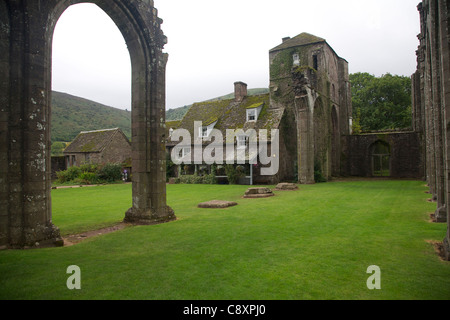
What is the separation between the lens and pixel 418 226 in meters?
7.88

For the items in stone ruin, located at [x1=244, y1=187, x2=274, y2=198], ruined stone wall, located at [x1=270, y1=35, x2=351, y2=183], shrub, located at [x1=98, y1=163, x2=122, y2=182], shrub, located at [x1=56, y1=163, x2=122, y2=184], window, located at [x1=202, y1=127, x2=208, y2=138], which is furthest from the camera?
window, located at [x1=202, y1=127, x2=208, y2=138]

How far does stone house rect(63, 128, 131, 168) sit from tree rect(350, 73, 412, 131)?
113ft

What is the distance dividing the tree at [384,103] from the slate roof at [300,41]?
20.9 meters

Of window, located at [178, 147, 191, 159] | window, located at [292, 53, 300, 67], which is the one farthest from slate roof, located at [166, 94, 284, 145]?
window, located at [292, 53, 300, 67]

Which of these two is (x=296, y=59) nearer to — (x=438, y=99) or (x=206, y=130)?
(x=206, y=130)

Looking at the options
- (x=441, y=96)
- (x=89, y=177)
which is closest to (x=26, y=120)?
(x=441, y=96)

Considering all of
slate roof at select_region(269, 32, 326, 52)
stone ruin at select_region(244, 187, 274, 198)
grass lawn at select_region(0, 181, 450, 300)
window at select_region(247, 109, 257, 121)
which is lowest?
grass lawn at select_region(0, 181, 450, 300)

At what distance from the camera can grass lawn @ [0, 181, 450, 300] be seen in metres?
3.91

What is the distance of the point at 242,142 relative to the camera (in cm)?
2697

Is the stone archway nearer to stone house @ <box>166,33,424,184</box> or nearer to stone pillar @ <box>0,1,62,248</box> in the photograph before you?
stone pillar @ <box>0,1,62,248</box>

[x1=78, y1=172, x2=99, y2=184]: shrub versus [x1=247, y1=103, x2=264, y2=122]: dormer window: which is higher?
[x1=247, y1=103, x2=264, y2=122]: dormer window

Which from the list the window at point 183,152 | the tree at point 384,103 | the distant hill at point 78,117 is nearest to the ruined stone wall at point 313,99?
the window at point 183,152

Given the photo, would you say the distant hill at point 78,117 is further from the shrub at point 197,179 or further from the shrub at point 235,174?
the shrub at point 235,174

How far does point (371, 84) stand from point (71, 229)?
157ft
